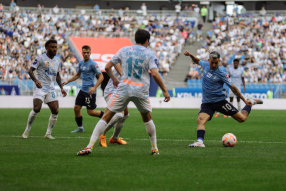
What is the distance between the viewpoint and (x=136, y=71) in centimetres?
786

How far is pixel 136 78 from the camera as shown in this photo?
310 inches

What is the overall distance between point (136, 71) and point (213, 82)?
121 inches

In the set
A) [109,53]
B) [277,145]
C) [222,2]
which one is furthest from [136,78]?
[222,2]

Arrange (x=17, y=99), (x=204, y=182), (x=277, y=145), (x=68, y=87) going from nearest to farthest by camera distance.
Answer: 1. (x=204, y=182)
2. (x=277, y=145)
3. (x=17, y=99)
4. (x=68, y=87)

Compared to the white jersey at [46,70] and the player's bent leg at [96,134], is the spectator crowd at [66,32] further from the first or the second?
the player's bent leg at [96,134]

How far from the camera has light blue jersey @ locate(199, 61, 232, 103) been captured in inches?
406

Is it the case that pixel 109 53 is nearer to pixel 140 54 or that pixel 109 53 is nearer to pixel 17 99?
pixel 17 99

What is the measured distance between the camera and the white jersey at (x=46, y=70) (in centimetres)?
1132

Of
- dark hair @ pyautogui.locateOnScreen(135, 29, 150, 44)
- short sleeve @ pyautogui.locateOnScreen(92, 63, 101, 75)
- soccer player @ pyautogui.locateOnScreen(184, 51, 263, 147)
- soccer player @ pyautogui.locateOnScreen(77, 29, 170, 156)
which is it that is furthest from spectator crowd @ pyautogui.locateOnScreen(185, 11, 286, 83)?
soccer player @ pyautogui.locateOnScreen(77, 29, 170, 156)

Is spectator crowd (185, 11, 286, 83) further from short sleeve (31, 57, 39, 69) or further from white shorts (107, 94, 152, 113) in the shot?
white shorts (107, 94, 152, 113)

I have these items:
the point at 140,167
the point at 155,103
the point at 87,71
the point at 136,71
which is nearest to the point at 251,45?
the point at 155,103

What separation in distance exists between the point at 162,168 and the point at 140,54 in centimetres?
214

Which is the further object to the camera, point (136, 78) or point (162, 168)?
point (136, 78)

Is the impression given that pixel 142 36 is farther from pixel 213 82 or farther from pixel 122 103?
pixel 213 82
